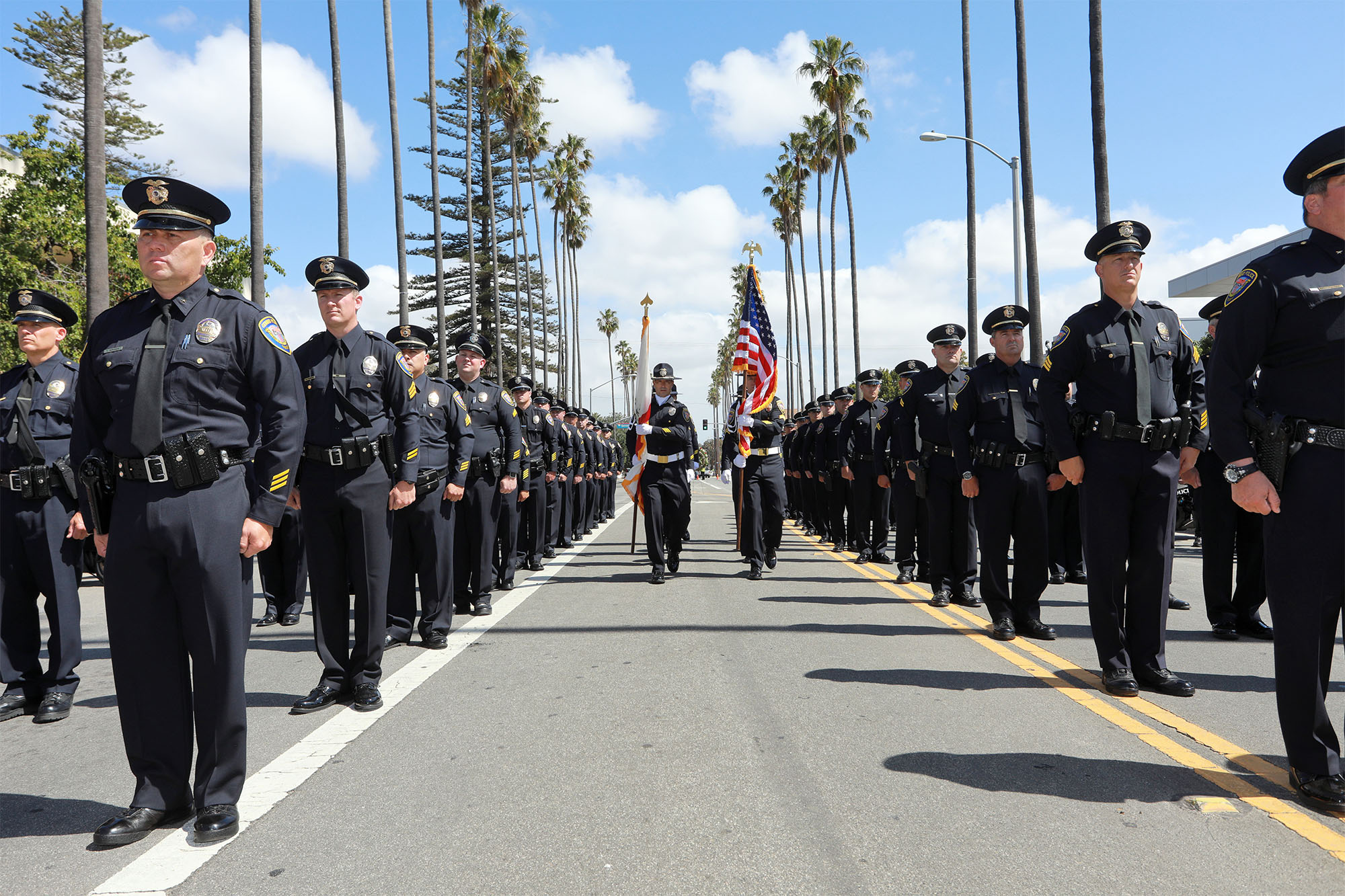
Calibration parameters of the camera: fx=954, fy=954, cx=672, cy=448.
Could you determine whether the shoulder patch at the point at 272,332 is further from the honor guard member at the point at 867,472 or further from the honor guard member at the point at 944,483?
the honor guard member at the point at 867,472

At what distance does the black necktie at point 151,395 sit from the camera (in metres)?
3.55

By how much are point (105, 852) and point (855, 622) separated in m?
5.71

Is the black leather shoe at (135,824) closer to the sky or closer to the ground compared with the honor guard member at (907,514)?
closer to the ground

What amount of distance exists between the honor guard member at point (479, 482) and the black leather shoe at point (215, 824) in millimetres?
4962

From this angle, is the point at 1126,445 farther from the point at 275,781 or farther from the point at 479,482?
the point at 479,482

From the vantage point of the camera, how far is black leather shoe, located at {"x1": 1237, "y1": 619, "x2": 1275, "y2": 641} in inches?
278

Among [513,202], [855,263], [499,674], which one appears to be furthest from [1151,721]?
[513,202]

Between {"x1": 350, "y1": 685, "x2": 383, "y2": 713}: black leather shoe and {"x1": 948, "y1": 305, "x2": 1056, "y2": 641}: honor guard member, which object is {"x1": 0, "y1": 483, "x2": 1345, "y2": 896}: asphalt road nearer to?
{"x1": 350, "y1": 685, "x2": 383, "y2": 713}: black leather shoe

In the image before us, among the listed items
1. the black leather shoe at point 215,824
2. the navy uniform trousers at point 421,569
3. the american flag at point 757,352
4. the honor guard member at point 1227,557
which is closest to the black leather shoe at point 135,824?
the black leather shoe at point 215,824

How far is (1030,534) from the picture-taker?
23.1 ft

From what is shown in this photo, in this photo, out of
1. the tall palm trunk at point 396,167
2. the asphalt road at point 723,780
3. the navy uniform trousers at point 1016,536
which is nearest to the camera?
the asphalt road at point 723,780

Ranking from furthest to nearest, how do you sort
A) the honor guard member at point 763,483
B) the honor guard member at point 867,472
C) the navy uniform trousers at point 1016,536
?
the honor guard member at point 867,472 → the honor guard member at point 763,483 → the navy uniform trousers at point 1016,536

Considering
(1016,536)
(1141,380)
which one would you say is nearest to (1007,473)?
(1016,536)

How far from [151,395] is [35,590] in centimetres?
284
